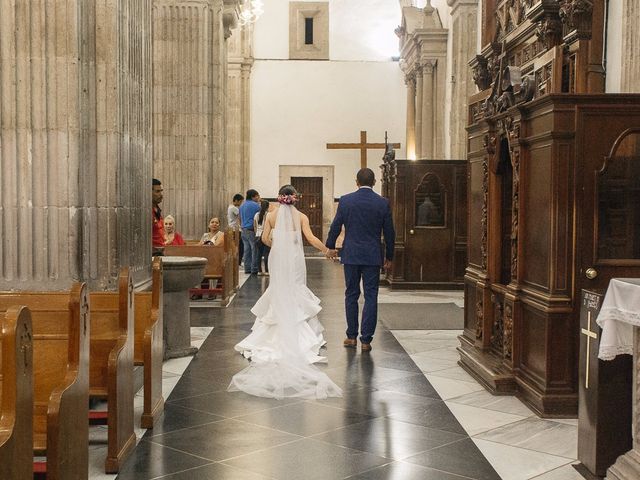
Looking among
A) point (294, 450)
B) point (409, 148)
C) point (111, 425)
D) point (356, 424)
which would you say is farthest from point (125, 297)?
point (409, 148)

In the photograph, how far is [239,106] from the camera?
26031 millimetres

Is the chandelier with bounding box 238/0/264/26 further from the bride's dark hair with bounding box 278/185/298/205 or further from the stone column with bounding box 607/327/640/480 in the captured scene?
the stone column with bounding box 607/327/640/480

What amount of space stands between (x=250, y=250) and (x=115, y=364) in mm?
12802

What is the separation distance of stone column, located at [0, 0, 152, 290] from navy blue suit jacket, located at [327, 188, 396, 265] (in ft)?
8.55

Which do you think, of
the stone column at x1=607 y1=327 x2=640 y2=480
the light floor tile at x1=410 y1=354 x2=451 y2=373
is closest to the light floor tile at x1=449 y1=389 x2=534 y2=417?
the light floor tile at x1=410 y1=354 x2=451 y2=373

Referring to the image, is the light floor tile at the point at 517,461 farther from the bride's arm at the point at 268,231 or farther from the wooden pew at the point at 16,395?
the bride's arm at the point at 268,231

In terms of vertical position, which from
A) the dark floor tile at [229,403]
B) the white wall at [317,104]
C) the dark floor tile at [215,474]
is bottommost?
the dark floor tile at [215,474]

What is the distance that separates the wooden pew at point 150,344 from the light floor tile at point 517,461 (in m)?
2.14

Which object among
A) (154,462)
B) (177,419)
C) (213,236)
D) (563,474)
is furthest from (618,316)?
(213,236)

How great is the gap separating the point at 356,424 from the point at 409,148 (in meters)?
16.7

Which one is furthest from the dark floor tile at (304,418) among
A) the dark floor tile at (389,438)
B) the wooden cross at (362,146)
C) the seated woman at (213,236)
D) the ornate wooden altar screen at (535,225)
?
Result: the wooden cross at (362,146)

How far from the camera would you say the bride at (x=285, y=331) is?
21.1 ft

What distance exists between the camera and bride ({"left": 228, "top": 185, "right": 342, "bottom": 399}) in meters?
6.44

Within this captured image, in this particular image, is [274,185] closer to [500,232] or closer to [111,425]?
[500,232]
